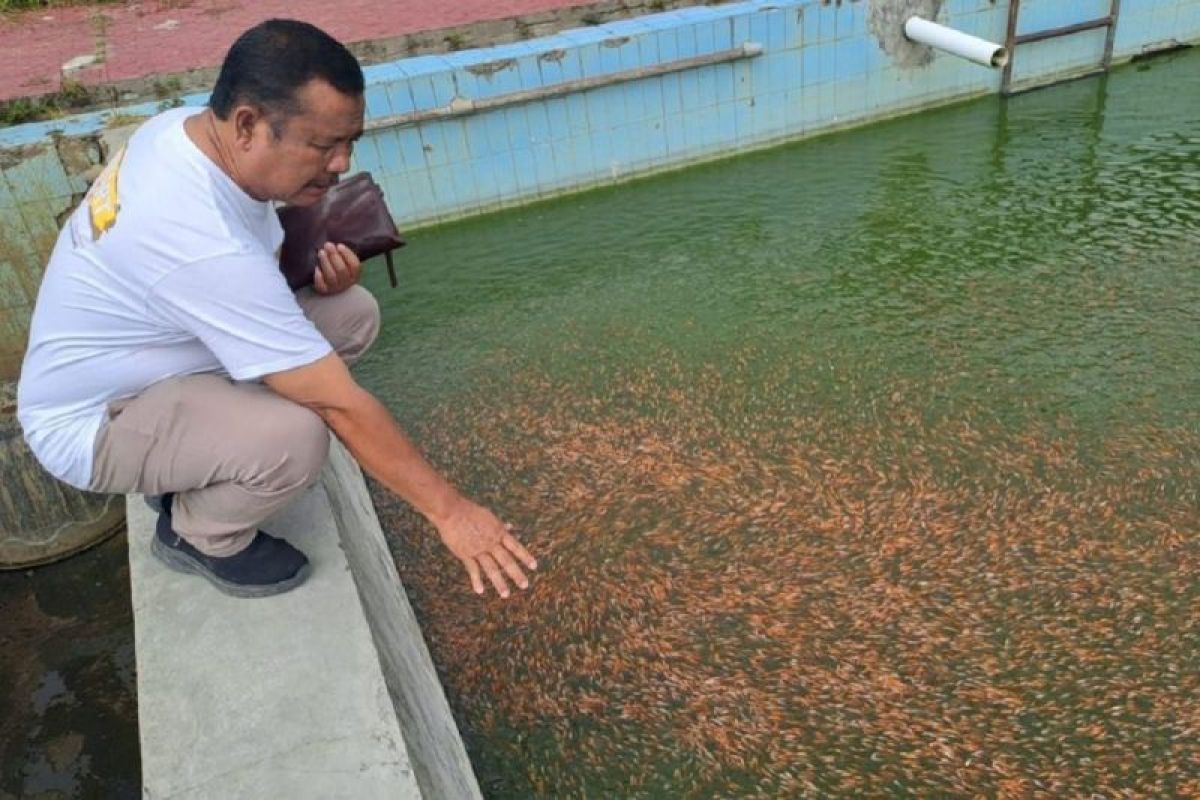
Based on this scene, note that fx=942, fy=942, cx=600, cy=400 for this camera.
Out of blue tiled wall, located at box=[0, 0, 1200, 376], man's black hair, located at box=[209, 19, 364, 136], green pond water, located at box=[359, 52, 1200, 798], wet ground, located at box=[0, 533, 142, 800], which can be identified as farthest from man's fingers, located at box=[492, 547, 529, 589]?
blue tiled wall, located at box=[0, 0, 1200, 376]

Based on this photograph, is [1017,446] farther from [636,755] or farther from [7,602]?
[7,602]

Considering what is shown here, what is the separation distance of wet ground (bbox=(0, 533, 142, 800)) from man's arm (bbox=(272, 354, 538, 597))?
150 cm

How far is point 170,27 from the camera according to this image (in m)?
8.16

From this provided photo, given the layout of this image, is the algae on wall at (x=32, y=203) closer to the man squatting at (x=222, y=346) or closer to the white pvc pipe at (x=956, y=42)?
the man squatting at (x=222, y=346)

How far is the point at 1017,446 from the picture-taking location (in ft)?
12.4

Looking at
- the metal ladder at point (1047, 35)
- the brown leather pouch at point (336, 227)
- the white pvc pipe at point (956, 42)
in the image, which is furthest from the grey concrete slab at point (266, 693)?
the metal ladder at point (1047, 35)

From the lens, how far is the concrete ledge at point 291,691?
1.96 metres

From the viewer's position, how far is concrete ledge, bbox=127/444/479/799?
1964 mm

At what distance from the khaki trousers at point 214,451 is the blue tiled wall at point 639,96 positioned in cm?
378

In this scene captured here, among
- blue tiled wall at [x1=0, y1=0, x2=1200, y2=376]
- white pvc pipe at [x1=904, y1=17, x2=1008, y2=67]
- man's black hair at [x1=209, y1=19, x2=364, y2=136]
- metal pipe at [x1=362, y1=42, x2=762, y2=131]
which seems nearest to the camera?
man's black hair at [x1=209, y1=19, x2=364, y2=136]

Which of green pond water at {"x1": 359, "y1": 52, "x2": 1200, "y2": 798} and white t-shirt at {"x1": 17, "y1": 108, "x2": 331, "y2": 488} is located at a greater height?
white t-shirt at {"x1": 17, "y1": 108, "x2": 331, "y2": 488}

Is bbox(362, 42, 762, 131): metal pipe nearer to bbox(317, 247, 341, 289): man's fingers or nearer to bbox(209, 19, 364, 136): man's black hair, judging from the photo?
bbox(317, 247, 341, 289): man's fingers

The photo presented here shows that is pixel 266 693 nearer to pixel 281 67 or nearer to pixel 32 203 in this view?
pixel 281 67

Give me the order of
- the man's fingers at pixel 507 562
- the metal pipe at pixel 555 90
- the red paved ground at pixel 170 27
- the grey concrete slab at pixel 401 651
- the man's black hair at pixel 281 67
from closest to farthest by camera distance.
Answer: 1. the man's black hair at pixel 281 67
2. the man's fingers at pixel 507 562
3. the grey concrete slab at pixel 401 651
4. the metal pipe at pixel 555 90
5. the red paved ground at pixel 170 27
